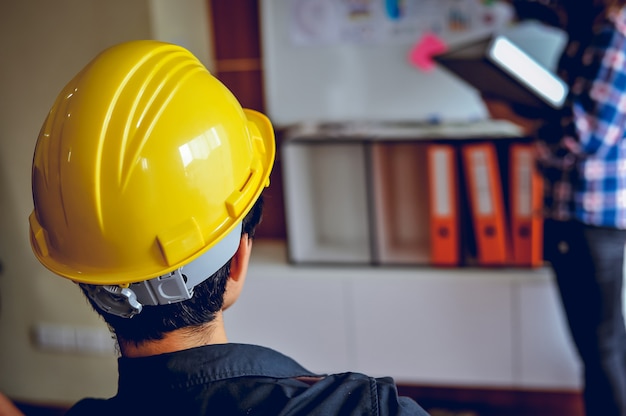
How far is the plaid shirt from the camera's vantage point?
161 cm

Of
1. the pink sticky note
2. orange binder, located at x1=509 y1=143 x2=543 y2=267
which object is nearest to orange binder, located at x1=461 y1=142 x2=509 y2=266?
orange binder, located at x1=509 y1=143 x2=543 y2=267

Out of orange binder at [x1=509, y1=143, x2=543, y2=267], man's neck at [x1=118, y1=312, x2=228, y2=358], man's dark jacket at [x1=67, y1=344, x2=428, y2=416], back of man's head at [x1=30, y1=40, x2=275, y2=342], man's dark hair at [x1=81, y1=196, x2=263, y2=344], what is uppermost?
back of man's head at [x1=30, y1=40, x2=275, y2=342]

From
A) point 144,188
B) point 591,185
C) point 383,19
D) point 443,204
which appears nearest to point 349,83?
point 383,19

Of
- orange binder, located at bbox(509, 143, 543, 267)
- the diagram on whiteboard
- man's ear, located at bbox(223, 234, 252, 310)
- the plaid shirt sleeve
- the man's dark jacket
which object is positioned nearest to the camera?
the man's dark jacket

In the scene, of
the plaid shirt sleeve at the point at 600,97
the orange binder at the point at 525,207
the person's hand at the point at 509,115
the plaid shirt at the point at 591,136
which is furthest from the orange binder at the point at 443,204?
the plaid shirt sleeve at the point at 600,97

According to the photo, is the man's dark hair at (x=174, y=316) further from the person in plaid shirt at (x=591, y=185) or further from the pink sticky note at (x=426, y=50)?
the pink sticky note at (x=426, y=50)

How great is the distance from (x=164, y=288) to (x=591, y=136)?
121cm

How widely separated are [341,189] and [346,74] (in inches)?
16.6

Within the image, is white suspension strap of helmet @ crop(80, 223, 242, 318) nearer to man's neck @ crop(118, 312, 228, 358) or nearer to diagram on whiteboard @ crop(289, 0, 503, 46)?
man's neck @ crop(118, 312, 228, 358)

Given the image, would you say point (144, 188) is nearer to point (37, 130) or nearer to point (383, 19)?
point (37, 130)

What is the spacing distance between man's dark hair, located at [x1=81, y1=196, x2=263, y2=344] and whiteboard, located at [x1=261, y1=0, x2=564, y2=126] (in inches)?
70.6

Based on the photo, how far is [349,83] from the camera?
8.47 ft

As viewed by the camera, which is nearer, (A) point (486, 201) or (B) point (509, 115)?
(B) point (509, 115)

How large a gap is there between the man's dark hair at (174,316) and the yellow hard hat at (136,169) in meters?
0.05
